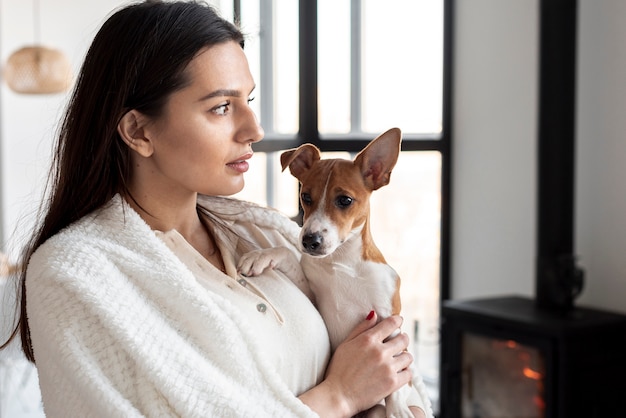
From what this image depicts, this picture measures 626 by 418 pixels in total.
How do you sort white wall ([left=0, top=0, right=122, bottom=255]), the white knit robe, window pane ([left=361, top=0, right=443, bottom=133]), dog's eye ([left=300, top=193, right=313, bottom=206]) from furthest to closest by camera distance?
white wall ([left=0, top=0, right=122, bottom=255]) → window pane ([left=361, top=0, right=443, bottom=133]) → dog's eye ([left=300, top=193, right=313, bottom=206]) → the white knit robe

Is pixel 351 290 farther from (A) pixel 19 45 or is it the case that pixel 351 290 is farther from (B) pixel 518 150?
(A) pixel 19 45

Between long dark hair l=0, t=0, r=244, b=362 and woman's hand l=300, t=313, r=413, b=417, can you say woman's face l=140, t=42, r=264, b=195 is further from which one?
woman's hand l=300, t=313, r=413, b=417

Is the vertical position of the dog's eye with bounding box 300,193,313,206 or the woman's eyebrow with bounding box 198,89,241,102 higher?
the woman's eyebrow with bounding box 198,89,241,102

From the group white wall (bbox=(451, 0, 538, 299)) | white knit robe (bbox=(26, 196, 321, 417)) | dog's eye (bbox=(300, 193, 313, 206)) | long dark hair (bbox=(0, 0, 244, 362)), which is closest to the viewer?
white knit robe (bbox=(26, 196, 321, 417))

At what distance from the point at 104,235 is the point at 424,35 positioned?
3.03 m

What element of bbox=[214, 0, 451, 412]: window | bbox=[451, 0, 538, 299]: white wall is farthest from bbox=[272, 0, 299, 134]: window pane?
bbox=[451, 0, 538, 299]: white wall

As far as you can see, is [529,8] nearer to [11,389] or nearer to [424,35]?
[424,35]

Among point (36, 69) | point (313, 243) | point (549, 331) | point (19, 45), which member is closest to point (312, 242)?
point (313, 243)

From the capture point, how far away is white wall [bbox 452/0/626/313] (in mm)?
3309

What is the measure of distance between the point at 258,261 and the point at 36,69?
4.19 m

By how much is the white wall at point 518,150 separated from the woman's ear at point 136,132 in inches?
99.5

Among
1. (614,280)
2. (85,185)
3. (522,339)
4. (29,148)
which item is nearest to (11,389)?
(29,148)

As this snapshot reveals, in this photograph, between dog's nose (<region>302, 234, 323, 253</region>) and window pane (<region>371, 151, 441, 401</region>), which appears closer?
dog's nose (<region>302, 234, 323, 253</region>)

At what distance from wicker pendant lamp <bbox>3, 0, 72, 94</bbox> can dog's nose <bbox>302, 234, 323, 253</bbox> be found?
164 inches
